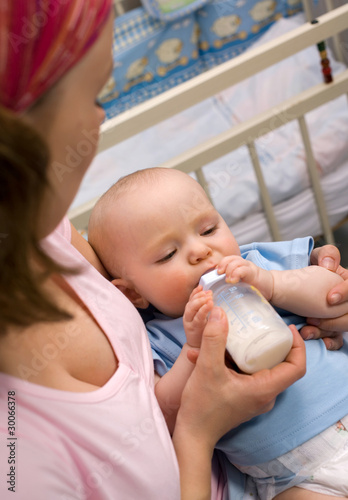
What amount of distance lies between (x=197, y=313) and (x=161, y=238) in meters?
0.24

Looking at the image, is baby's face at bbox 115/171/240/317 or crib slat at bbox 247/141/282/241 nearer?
baby's face at bbox 115/171/240/317

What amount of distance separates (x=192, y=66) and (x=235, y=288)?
248cm

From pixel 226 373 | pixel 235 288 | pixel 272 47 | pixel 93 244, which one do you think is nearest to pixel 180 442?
pixel 226 373

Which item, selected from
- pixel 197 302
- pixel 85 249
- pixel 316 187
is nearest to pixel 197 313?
pixel 197 302

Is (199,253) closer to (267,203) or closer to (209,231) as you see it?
(209,231)

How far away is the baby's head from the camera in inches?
38.5

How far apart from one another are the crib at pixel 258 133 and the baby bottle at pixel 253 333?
80 cm

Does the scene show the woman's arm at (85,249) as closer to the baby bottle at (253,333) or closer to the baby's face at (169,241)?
the baby's face at (169,241)

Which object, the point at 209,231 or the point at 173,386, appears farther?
the point at 209,231

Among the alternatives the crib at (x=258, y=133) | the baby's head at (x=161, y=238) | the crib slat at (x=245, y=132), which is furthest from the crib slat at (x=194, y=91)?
the baby's head at (x=161, y=238)

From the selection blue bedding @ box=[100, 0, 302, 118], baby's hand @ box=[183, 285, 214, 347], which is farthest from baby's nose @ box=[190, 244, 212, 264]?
blue bedding @ box=[100, 0, 302, 118]

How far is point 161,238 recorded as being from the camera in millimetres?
1000

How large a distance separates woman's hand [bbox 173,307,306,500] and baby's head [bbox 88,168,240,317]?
0.21 m

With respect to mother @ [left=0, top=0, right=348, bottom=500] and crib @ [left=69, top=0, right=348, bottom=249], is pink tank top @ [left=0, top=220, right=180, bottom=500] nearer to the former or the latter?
mother @ [left=0, top=0, right=348, bottom=500]
